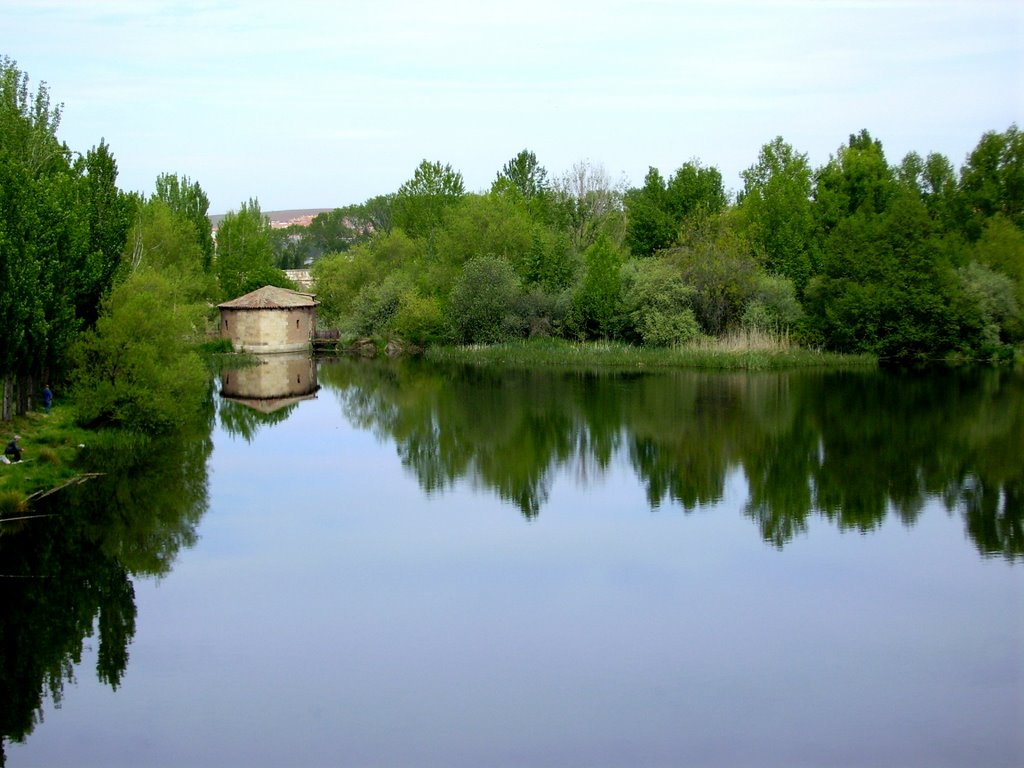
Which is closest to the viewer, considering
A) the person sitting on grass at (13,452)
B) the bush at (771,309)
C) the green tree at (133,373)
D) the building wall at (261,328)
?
the person sitting on grass at (13,452)

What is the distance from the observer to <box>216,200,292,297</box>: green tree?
5744 centimetres

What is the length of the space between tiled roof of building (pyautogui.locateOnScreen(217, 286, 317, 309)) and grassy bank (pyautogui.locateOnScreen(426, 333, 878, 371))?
10.2 m

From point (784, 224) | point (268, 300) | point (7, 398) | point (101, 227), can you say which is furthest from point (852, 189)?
point (7, 398)

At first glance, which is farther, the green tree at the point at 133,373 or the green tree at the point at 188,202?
the green tree at the point at 188,202

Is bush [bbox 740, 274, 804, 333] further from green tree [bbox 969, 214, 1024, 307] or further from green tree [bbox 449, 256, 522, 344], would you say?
green tree [bbox 449, 256, 522, 344]

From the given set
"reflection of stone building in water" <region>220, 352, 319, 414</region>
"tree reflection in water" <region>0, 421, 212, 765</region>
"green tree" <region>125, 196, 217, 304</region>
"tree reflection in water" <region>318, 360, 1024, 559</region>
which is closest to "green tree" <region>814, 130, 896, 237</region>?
"tree reflection in water" <region>318, 360, 1024, 559</region>

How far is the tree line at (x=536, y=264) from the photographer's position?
22.0 meters

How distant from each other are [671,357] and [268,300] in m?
19.3

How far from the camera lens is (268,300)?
160 feet

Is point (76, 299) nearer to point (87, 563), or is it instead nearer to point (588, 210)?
point (87, 563)

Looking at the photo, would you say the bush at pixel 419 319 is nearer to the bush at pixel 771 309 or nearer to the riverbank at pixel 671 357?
the riverbank at pixel 671 357

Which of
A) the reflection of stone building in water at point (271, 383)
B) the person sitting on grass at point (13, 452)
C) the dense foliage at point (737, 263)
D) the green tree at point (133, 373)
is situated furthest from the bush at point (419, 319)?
the person sitting on grass at point (13, 452)

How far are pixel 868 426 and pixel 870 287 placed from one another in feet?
55.0

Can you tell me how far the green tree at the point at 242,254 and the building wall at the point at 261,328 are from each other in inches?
278
